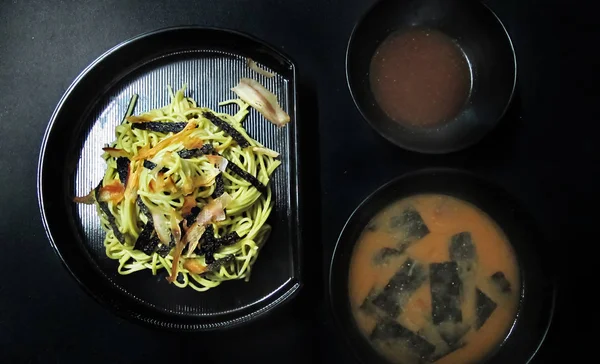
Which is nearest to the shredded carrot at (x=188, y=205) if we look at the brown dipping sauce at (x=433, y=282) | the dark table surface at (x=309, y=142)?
the dark table surface at (x=309, y=142)

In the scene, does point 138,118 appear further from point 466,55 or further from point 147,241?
point 466,55

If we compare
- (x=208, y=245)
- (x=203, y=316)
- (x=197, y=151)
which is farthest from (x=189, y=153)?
(x=203, y=316)

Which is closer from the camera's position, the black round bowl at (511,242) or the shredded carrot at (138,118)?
the black round bowl at (511,242)

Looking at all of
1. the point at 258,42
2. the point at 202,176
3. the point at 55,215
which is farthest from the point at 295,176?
the point at 55,215

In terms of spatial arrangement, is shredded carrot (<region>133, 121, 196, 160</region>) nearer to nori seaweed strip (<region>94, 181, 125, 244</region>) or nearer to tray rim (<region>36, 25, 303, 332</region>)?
nori seaweed strip (<region>94, 181, 125, 244</region>)

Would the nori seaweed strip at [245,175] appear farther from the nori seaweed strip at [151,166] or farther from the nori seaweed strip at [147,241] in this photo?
the nori seaweed strip at [147,241]

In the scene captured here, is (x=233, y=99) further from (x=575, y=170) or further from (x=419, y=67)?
(x=575, y=170)
